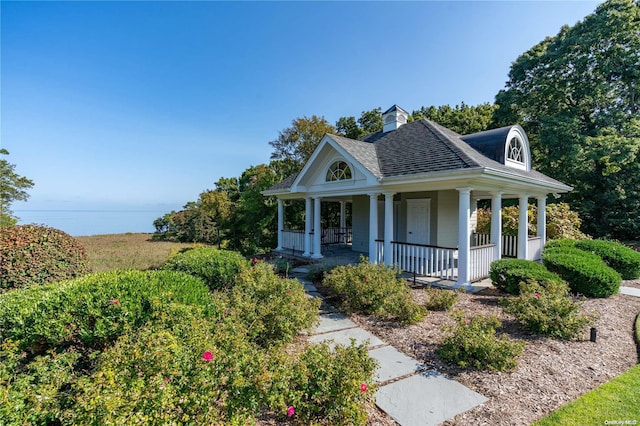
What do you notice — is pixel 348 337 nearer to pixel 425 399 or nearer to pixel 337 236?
pixel 425 399

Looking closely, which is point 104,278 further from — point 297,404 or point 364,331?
point 364,331

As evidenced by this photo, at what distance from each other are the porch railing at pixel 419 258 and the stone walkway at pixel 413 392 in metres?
4.72

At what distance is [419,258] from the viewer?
30.9ft

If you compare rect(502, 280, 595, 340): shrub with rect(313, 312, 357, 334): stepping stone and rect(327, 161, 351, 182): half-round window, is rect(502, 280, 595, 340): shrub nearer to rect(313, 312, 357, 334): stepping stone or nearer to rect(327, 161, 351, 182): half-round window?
rect(313, 312, 357, 334): stepping stone

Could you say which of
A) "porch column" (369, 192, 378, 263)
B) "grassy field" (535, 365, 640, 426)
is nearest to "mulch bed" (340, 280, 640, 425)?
"grassy field" (535, 365, 640, 426)

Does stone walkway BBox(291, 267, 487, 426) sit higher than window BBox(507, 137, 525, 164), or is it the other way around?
window BBox(507, 137, 525, 164)

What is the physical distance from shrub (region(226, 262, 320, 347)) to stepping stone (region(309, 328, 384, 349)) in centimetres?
34

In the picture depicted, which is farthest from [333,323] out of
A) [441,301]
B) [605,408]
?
[605,408]

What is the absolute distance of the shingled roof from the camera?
26.9 ft

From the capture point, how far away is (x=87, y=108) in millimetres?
9938

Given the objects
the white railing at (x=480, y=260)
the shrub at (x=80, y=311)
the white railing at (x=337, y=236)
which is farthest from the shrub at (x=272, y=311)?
the white railing at (x=337, y=236)

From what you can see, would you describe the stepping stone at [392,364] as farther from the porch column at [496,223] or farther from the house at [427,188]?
the porch column at [496,223]

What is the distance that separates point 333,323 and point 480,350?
2486 mm

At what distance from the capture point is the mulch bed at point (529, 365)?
305cm
